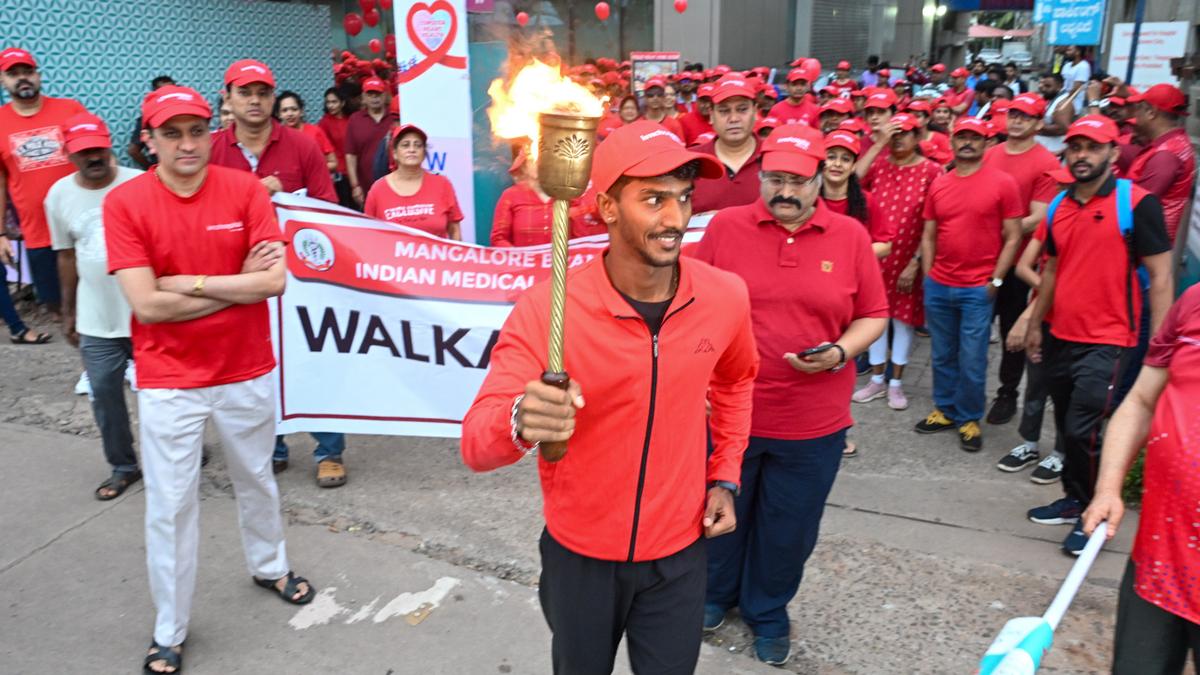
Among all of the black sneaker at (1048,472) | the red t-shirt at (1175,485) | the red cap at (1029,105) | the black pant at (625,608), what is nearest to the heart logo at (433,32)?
the red cap at (1029,105)

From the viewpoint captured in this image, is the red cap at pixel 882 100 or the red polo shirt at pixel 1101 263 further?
the red cap at pixel 882 100

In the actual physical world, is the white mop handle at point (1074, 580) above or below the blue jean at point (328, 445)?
above

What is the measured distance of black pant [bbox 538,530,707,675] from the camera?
249 cm

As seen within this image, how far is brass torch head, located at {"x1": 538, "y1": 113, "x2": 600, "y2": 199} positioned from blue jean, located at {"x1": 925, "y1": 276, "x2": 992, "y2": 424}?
4611mm

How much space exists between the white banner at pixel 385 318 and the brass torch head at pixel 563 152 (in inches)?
128

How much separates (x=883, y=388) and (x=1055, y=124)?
6.00 metres

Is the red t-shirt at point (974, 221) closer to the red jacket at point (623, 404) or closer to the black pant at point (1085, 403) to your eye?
the black pant at point (1085, 403)

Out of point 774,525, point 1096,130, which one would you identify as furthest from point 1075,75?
point 774,525

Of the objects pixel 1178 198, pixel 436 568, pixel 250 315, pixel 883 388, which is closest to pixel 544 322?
pixel 250 315

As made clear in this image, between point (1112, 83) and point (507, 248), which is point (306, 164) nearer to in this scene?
point (507, 248)

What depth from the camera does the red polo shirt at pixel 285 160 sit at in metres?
5.27

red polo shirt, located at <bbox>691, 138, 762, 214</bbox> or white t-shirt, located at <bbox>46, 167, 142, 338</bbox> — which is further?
red polo shirt, located at <bbox>691, 138, 762, 214</bbox>

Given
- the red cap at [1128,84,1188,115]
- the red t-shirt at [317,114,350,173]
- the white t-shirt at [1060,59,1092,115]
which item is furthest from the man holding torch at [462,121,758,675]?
the white t-shirt at [1060,59,1092,115]

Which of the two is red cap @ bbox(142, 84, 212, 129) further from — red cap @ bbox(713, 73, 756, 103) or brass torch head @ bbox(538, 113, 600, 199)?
red cap @ bbox(713, 73, 756, 103)
